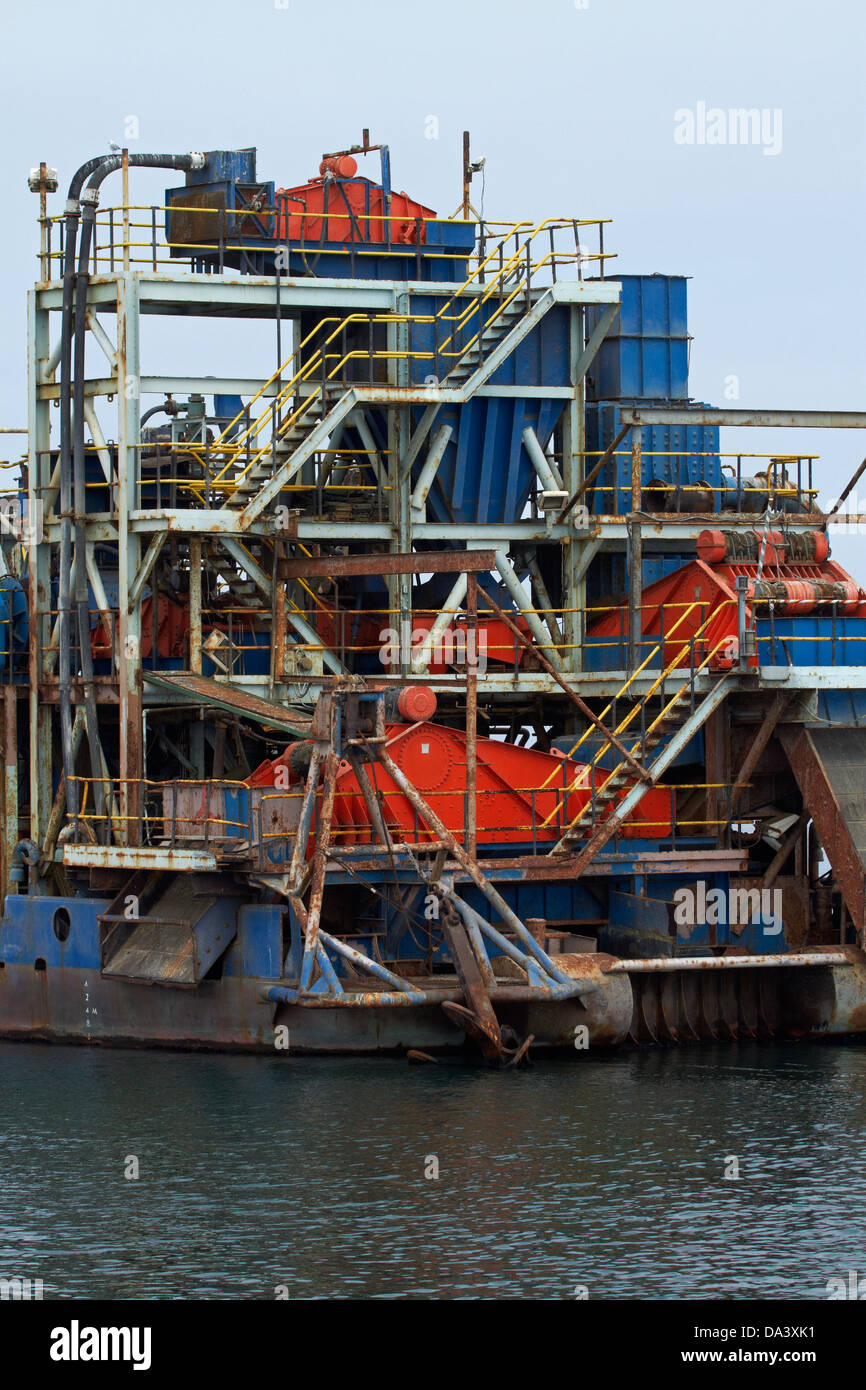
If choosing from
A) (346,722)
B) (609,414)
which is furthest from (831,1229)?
(609,414)

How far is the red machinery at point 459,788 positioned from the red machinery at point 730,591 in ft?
9.11

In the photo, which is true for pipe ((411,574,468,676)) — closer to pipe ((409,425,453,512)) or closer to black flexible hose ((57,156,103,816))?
pipe ((409,425,453,512))

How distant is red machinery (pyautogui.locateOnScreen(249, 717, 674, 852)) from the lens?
41531 mm

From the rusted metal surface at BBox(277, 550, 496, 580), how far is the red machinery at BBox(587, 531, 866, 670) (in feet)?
13.9

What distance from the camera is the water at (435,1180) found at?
94.8ft

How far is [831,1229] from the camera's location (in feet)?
99.9

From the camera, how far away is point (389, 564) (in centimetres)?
4159

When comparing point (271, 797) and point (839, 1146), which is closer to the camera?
point (839, 1146)

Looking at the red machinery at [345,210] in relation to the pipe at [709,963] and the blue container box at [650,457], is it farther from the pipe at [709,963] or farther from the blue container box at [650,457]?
the pipe at [709,963]

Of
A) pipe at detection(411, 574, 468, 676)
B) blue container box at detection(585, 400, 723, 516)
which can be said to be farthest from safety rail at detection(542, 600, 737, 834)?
blue container box at detection(585, 400, 723, 516)

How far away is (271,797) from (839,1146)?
10.7 meters

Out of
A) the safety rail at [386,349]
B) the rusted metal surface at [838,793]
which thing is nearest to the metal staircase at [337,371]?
the safety rail at [386,349]

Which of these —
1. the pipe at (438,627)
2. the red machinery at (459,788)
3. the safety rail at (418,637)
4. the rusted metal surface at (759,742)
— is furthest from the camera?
the pipe at (438,627)
